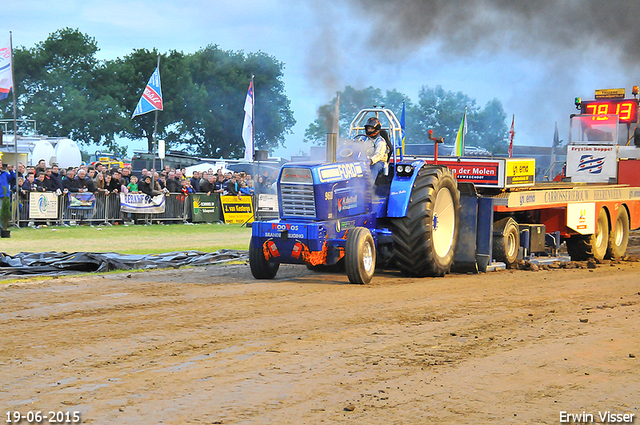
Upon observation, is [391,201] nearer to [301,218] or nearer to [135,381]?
[301,218]

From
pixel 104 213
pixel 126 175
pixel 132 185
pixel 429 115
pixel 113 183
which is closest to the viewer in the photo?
pixel 104 213

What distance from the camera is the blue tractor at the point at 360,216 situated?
986 cm

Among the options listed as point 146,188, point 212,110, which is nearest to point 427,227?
point 146,188

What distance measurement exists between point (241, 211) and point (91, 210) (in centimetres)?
541

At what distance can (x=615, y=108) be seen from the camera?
20141mm

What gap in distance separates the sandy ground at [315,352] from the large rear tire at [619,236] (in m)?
5.23

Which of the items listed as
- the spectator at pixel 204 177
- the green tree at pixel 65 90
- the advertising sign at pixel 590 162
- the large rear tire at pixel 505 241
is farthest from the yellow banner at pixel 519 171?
the green tree at pixel 65 90

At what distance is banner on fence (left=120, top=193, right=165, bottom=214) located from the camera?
69.7 ft

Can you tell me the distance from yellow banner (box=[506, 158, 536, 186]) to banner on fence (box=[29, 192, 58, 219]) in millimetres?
12397

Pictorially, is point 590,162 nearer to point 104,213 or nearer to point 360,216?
point 360,216

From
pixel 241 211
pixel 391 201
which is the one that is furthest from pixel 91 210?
pixel 391 201

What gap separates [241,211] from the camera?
24359 millimetres

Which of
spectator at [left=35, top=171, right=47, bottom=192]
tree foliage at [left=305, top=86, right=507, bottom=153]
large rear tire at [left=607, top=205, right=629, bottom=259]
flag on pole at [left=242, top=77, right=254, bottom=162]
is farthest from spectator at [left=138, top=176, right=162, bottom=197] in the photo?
large rear tire at [left=607, top=205, right=629, bottom=259]

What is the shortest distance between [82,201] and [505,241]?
40.9 feet
